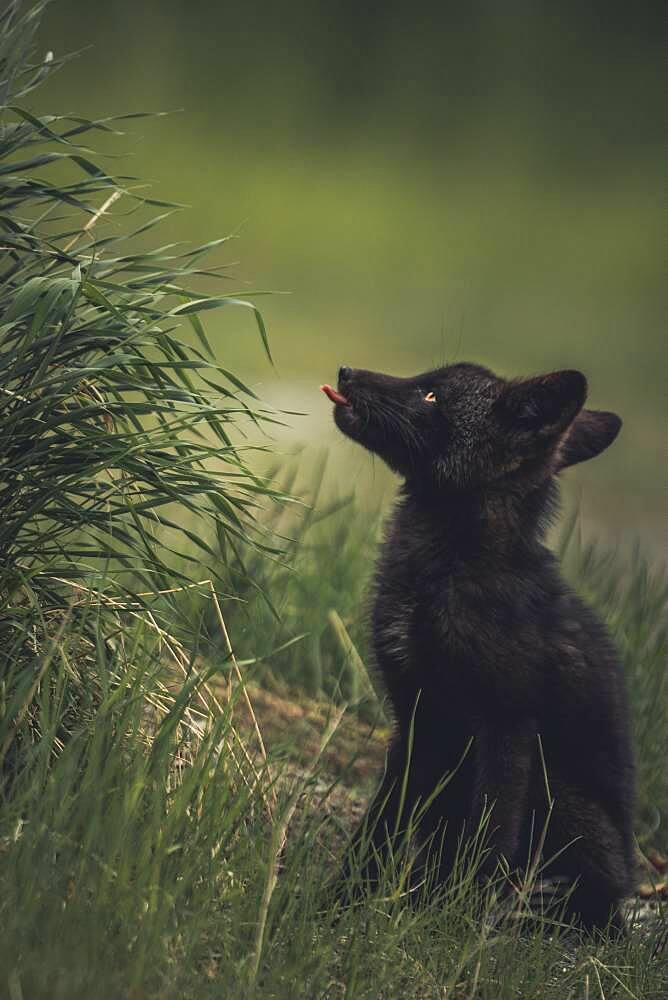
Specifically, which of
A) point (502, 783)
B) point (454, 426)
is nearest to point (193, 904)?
point (502, 783)

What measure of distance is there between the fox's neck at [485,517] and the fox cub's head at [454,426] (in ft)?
0.12

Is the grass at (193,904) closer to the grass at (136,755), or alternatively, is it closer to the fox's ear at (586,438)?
the grass at (136,755)

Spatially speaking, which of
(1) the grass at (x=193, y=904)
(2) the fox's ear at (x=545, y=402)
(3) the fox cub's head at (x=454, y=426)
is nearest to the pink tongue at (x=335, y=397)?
(3) the fox cub's head at (x=454, y=426)

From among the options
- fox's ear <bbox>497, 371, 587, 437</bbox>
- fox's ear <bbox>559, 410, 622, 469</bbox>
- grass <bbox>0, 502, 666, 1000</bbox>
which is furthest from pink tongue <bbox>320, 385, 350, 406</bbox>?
grass <bbox>0, 502, 666, 1000</bbox>

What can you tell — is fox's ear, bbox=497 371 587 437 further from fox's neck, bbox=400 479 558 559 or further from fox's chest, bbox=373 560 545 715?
fox's chest, bbox=373 560 545 715

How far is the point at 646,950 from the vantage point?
2.89 meters

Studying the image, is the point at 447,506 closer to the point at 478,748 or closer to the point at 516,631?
the point at 516,631

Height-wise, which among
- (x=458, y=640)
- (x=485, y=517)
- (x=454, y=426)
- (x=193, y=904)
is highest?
(x=454, y=426)

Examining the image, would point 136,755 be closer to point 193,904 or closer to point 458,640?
point 193,904

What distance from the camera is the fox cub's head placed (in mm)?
3260

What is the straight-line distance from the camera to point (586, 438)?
340 cm

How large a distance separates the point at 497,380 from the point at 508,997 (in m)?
1.54

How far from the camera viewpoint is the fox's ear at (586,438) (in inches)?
133

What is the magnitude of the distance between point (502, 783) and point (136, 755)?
3.14 feet
